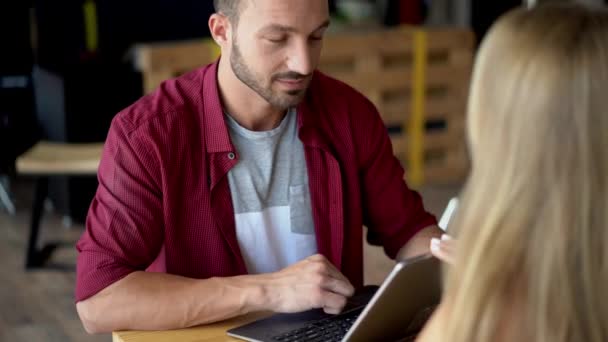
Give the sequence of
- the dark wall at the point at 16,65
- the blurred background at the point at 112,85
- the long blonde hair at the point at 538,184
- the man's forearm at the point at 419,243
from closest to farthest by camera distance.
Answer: the long blonde hair at the point at 538,184, the man's forearm at the point at 419,243, the blurred background at the point at 112,85, the dark wall at the point at 16,65

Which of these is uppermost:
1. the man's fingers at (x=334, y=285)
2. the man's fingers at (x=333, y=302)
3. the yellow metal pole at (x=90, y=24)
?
the man's fingers at (x=334, y=285)

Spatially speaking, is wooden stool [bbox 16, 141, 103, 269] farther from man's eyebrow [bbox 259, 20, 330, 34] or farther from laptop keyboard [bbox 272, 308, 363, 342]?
laptop keyboard [bbox 272, 308, 363, 342]

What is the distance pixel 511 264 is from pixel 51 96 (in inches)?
146

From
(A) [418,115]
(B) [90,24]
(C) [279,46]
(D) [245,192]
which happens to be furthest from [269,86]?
(A) [418,115]

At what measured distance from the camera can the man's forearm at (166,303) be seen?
151 cm

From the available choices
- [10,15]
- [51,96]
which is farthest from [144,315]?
[10,15]

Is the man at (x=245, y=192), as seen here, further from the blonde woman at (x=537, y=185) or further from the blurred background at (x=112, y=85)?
the blurred background at (x=112, y=85)

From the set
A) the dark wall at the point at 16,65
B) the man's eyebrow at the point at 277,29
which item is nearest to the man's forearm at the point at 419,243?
the man's eyebrow at the point at 277,29

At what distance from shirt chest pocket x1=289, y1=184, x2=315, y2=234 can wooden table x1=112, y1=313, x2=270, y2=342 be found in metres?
0.29

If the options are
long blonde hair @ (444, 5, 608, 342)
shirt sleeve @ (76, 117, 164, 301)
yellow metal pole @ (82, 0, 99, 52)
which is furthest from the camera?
yellow metal pole @ (82, 0, 99, 52)

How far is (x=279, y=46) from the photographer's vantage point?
5.70 feet

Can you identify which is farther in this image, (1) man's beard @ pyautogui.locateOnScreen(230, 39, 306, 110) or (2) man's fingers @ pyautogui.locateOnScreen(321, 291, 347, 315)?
(1) man's beard @ pyautogui.locateOnScreen(230, 39, 306, 110)

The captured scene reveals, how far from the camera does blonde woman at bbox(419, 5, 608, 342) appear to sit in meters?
0.94

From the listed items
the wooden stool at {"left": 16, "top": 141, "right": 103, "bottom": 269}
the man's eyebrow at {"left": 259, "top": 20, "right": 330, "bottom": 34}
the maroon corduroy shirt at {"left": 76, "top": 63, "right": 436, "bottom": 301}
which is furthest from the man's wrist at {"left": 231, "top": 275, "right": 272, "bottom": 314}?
the wooden stool at {"left": 16, "top": 141, "right": 103, "bottom": 269}
